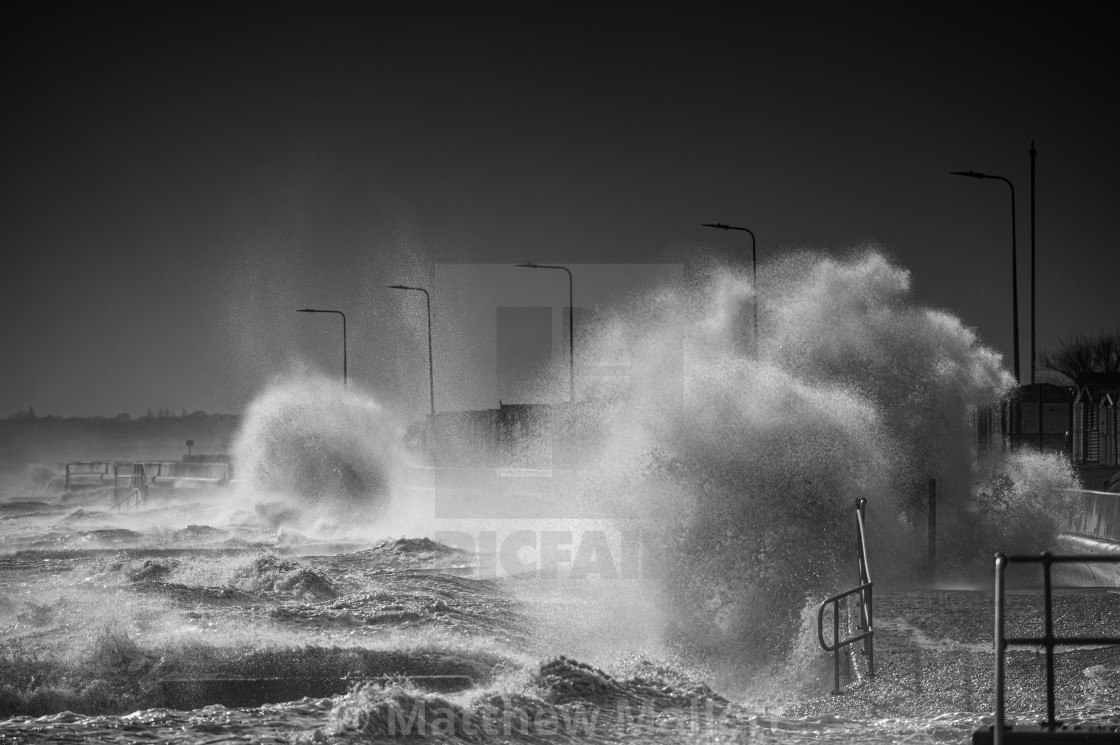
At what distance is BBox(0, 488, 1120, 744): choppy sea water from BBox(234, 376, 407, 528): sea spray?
2044cm

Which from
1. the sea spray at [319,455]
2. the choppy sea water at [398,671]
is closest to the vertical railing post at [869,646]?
the choppy sea water at [398,671]

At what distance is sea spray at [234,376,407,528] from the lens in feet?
139

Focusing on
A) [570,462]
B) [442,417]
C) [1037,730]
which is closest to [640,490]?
[1037,730]

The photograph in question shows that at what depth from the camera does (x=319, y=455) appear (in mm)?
45094

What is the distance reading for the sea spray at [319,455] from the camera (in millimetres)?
42406

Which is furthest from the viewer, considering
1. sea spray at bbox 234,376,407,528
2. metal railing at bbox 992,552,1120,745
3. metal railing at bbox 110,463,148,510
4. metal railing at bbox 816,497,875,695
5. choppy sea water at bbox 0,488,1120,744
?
metal railing at bbox 110,463,148,510

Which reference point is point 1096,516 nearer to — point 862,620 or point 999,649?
point 862,620

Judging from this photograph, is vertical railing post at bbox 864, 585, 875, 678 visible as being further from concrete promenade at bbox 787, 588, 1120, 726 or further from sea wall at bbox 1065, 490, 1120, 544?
sea wall at bbox 1065, 490, 1120, 544

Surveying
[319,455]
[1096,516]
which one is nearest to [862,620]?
[1096,516]

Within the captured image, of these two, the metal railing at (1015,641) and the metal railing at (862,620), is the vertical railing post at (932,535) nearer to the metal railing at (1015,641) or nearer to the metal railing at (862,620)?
the metal railing at (862,620)

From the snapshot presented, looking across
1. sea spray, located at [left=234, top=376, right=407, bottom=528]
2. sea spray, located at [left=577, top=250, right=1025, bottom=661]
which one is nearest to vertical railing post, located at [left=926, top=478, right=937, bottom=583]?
sea spray, located at [left=577, top=250, right=1025, bottom=661]

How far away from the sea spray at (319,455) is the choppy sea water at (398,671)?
805 inches

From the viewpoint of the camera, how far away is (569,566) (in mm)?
21656

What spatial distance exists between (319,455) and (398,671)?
33.6m
